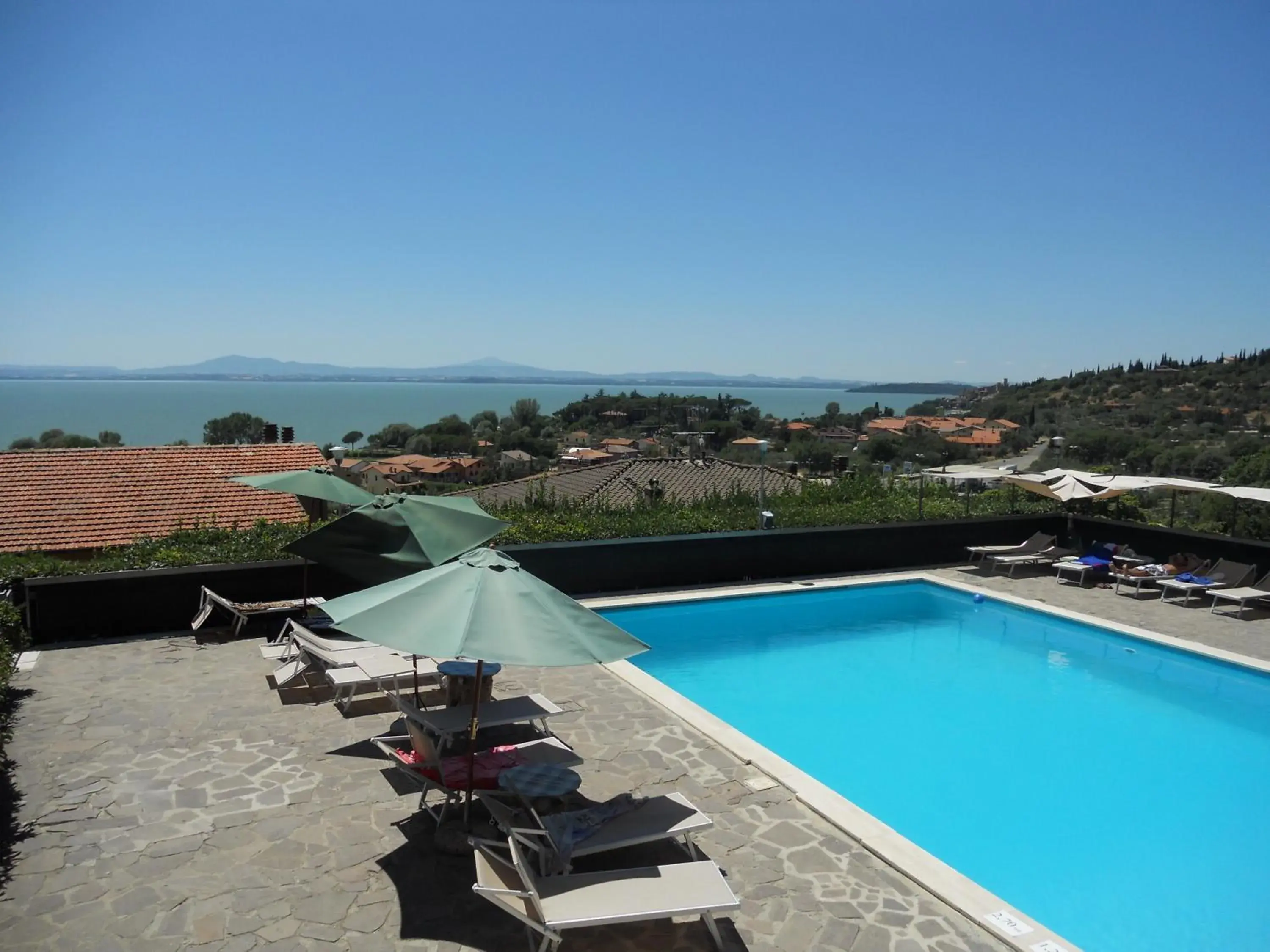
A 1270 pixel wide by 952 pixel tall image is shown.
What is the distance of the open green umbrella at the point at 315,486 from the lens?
857 cm

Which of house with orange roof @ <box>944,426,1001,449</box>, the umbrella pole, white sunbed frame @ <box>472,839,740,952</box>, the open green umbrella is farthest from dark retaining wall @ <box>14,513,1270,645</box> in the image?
house with orange roof @ <box>944,426,1001,449</box>

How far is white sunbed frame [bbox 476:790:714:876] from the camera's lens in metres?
4.32

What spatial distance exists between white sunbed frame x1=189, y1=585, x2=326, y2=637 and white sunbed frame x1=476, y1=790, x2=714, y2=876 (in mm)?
5476

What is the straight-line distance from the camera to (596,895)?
154 inches

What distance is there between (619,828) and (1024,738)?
229 inches

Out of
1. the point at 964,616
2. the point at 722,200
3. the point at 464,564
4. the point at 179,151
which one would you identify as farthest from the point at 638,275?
the point at 464,564

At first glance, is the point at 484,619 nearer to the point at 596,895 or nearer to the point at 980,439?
the point at 596,895

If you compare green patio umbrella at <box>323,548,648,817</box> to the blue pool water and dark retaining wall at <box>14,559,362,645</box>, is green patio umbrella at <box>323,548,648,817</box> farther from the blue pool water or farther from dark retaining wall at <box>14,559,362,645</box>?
dark retaining wall at <box>14,559,362,645</box>

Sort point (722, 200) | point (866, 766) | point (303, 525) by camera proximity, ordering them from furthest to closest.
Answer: point (722, 200)
point (303, 525)
point (866, 766)

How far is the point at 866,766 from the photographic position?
25.5 feet

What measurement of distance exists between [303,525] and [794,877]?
32.1ft

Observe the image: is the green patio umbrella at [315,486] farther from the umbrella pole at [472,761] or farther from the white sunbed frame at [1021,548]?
the white sunbed frame at [1021,548]

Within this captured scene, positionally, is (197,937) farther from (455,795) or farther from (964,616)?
(964,616)

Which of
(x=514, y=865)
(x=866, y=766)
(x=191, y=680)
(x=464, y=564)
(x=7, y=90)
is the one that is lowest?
(x=866, y=766)
